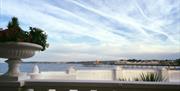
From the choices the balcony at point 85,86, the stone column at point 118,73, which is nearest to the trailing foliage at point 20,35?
the balcony at point 85,86

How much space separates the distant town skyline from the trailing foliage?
232 cm

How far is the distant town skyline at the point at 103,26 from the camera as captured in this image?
5.44 m

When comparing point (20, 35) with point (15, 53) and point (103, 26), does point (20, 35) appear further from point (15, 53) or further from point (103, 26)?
point (103, 26)

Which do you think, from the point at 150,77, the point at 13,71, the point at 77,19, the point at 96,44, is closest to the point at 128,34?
the point at 96,44

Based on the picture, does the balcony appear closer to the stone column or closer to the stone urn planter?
the stone urn planter

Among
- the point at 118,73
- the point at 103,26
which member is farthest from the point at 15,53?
the point at 118,73

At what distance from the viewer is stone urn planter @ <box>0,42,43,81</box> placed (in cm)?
233

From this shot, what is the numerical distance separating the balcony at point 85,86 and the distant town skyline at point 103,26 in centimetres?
244

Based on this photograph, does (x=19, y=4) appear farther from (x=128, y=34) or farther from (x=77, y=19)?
(x=128, y=34)

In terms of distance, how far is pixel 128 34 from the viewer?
7480 millimetres

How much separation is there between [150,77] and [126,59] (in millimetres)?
3233

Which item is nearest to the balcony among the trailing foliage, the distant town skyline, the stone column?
the trailing foliage

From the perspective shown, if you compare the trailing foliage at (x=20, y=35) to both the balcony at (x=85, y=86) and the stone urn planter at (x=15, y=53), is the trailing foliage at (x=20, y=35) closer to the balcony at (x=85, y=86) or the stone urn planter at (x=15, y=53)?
the stone urn planter at (x=15, y=53)

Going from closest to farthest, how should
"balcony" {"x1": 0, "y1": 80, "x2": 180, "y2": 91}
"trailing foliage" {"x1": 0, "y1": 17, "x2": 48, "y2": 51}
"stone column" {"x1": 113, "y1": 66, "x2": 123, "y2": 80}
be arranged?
1. "balcony" {"x1": 0, "y1": 80, "x2": 180, "y2": 91}
2. "trailing foliage" {"x1": 0, "y1": 17, "x2": 48, "y2": 51}
3. "stone column" {"x1": 113, "y1": 66, "x2": 123, "y2": 80}
